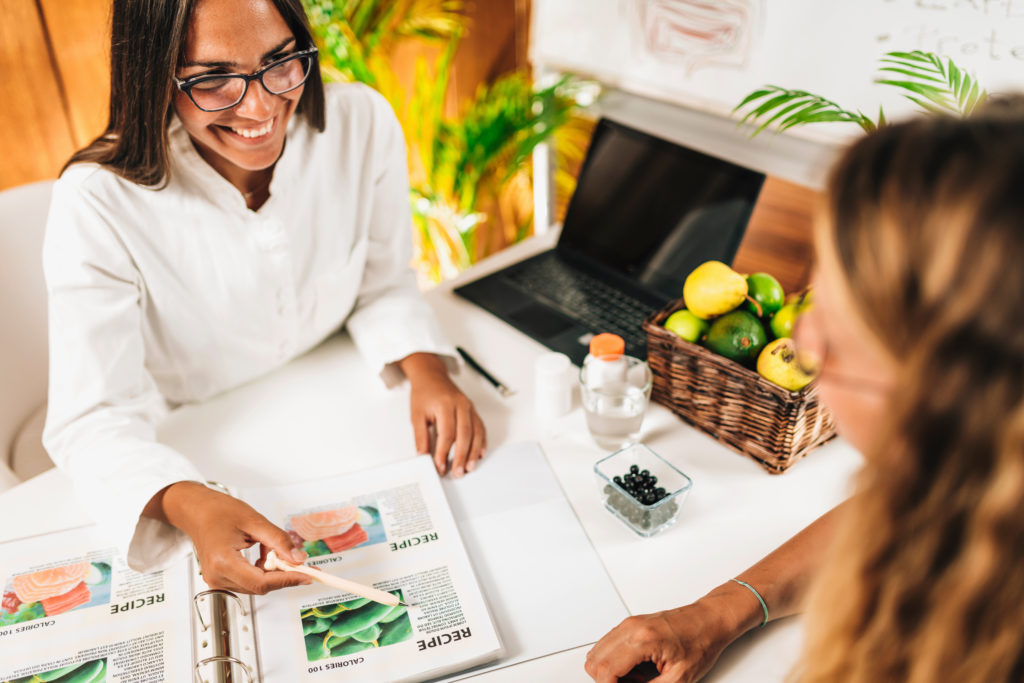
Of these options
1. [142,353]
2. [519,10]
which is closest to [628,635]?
[142,353]

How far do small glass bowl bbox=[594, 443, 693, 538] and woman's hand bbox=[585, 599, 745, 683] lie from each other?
0.49 ft

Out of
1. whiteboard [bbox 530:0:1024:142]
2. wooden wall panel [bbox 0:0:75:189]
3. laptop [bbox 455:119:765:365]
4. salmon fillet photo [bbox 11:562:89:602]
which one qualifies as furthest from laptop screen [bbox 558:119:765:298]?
wooden wall panel [bbox 0:0:75:189]

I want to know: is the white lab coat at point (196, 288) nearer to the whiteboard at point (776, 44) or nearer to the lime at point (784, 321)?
the lime at point (784, 321)

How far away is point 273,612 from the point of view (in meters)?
0.82

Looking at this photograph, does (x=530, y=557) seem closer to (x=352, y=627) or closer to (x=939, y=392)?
(x=352, y=627)

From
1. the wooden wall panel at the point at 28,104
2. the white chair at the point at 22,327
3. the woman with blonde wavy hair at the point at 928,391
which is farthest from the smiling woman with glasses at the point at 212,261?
the wooden wall panel at the point at 28,104

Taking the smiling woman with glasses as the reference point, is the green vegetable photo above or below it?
below

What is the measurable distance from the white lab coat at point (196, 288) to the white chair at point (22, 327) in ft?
0.88

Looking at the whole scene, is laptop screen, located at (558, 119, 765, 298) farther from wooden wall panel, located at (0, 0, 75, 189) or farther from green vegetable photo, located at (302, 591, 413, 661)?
wooden wall panel, located at (0, 0, 75, 189)

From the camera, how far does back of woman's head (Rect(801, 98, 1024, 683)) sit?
1.30ft

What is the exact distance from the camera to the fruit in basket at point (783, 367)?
93cm

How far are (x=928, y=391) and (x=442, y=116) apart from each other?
77.7 inches

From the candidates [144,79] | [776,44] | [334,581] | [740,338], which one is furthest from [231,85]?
[776,44]

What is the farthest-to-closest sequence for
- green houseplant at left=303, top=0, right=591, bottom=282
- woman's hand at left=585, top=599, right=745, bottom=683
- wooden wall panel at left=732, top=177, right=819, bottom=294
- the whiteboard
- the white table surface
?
1. green houseplant at left=303, top=0, right=591, bottom=282
2. wooden wall panel at left=732, top=177, right=819, bottom=294
3. the whiteboard
4. the white table surface
5. woman's hand at left=585, top=599, right=745, bottom=683
